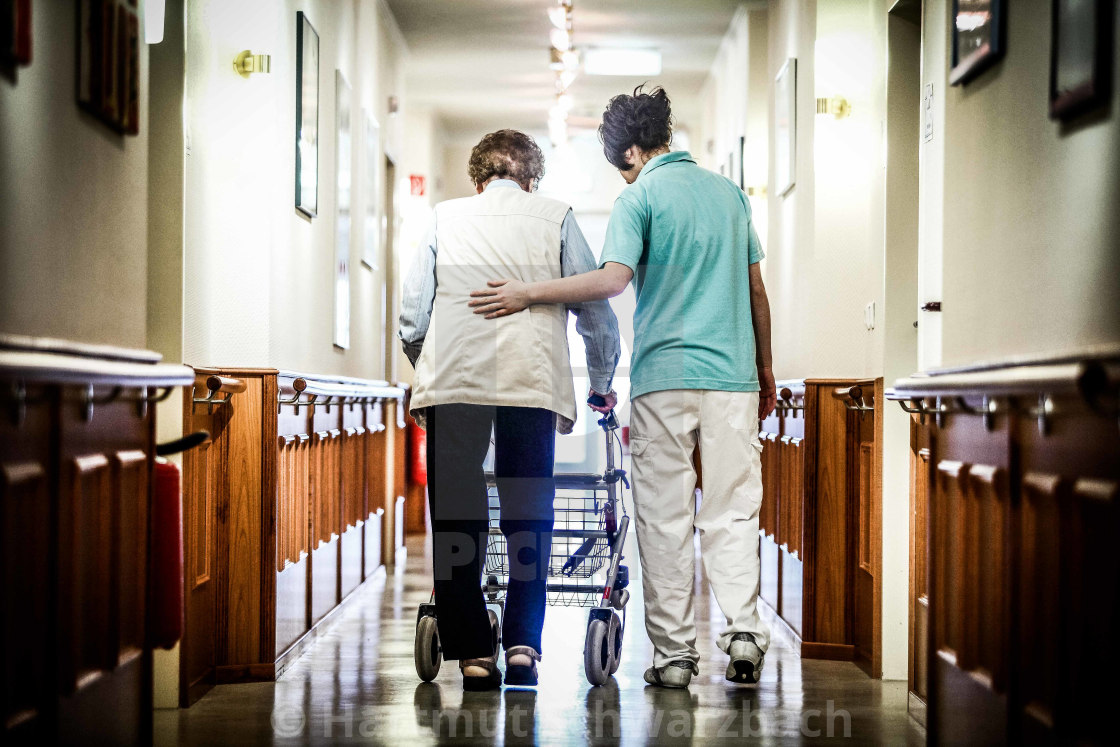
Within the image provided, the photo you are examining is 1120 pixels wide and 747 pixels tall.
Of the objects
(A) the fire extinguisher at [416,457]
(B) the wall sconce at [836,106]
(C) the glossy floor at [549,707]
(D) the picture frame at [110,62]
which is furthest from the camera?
(A) the fire extinguisher at [416,457]

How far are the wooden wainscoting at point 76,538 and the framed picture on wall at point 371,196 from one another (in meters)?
3.89

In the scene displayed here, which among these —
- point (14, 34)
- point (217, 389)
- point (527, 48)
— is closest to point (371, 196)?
point (527, 48)

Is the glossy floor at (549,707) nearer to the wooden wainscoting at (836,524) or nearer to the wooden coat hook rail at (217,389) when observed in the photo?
the wooden wainscoting at (836,524)

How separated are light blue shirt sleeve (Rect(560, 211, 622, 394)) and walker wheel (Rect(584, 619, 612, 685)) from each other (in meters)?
0.69

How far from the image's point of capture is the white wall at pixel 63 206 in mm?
1849

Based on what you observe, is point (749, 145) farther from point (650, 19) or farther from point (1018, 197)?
point (1018, 197)

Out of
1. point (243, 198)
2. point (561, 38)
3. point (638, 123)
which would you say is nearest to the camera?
point (638, 123)

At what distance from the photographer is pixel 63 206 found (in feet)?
6.74

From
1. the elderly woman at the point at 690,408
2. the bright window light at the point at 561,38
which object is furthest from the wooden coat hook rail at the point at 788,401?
the bright window light at the point at 561,38

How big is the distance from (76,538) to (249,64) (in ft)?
7.59

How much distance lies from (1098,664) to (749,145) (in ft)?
17.2

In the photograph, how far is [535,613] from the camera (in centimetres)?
316

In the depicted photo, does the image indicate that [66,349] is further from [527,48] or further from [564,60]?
[527,48]

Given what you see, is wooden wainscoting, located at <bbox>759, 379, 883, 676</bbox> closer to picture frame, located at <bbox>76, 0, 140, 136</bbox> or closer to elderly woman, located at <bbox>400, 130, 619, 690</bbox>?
elderly woman, located at <bbox>400, 130, 619, 690</bbox>
